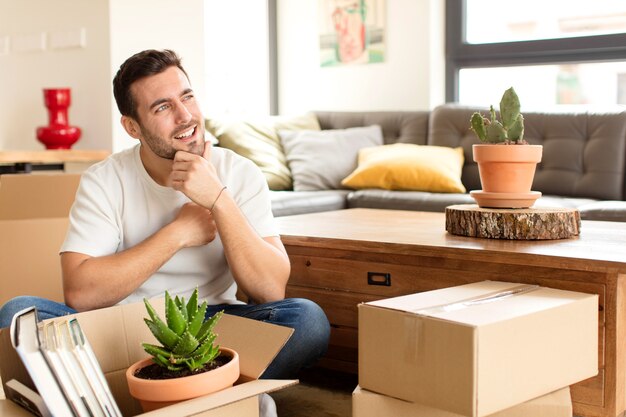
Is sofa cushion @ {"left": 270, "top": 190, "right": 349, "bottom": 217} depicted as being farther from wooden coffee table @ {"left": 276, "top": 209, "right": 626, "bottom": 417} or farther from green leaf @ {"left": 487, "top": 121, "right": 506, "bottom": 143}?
green leaf @ {"left": 487, "top": 121, "right": 506, "bottom": 143}

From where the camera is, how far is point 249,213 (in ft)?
7.25

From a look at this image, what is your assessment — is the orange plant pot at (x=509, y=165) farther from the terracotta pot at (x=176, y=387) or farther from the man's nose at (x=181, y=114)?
the terracotta pot at (x=176, y=387)

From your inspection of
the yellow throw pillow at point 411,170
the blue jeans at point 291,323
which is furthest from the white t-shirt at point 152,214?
the yellow throw pillow at point 411,170

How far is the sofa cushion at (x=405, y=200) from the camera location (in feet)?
13.4

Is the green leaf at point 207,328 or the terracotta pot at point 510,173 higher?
the terracotta pot at point 510,173

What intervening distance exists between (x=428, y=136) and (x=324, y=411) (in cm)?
281

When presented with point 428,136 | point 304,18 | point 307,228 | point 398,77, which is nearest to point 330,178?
point 428,136

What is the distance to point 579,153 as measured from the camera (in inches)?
167

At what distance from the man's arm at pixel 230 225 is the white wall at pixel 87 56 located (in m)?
3.12

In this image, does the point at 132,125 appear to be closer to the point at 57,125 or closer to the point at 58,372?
the point at 58,372

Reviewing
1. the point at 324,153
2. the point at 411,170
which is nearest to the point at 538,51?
the point at 411,170

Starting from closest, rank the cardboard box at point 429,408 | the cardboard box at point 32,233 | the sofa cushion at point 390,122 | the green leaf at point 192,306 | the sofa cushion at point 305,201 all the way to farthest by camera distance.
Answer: the green leaf at point 192,306
the cardboard box at point 429,408
the cardboard box at point 32,233
the sofa cushion at point 305,201
the sofa cushion at point 390,122

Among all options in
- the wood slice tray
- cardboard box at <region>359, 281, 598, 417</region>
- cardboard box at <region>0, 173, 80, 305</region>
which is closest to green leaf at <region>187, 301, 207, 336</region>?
cardboard box at <region>359, 281, 598, 417</region>

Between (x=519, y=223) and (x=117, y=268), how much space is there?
3.67 feet
